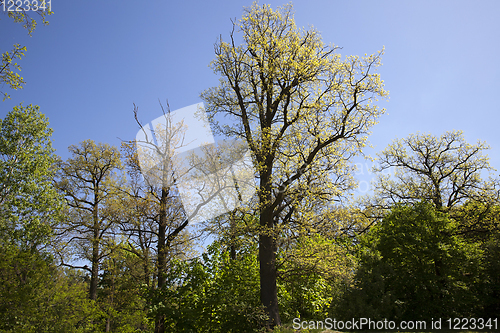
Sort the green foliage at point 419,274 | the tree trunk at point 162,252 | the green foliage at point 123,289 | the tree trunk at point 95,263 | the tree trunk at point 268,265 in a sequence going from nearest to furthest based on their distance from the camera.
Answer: the tree trunk at point 268,265, the green foliage at point 419,274, the tree trunk at point 162,252, the green foliage at point 123,289, the tree trunk at point 95,263

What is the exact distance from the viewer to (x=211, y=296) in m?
11.2

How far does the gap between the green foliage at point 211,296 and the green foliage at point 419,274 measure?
13.7 feet

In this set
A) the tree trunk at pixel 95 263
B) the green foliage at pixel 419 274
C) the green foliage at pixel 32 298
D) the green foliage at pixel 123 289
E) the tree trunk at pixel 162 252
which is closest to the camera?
the green foliage at pixel 32 298

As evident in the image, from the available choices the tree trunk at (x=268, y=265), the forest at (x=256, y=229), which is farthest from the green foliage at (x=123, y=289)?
the tree trunk at (x=268, y=265)

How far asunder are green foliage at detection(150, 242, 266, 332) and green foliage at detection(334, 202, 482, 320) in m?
4.19

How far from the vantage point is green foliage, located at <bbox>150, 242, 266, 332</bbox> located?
10.2m

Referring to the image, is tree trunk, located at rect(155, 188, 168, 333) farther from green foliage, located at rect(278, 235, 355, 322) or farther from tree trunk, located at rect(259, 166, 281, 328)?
green foliage, located at rect(278, 235, 355, 322)

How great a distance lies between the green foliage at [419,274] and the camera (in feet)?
39.2

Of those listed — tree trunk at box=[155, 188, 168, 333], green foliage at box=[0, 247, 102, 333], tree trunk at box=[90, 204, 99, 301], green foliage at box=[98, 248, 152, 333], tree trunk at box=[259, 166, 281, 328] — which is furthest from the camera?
tree trunk at box=[90, 204, 99, 301]

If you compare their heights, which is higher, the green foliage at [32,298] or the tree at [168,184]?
the tree at [168,184]

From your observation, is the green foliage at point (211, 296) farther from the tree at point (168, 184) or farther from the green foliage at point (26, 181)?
the green foliage at point (26, 181)

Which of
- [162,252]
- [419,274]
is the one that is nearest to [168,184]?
[162,252]

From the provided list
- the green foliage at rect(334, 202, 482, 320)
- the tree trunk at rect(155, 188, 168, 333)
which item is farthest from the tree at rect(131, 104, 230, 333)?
the green foliage at rect(334, 202, 482, 320)

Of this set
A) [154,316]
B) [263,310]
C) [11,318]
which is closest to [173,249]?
[154,316]
